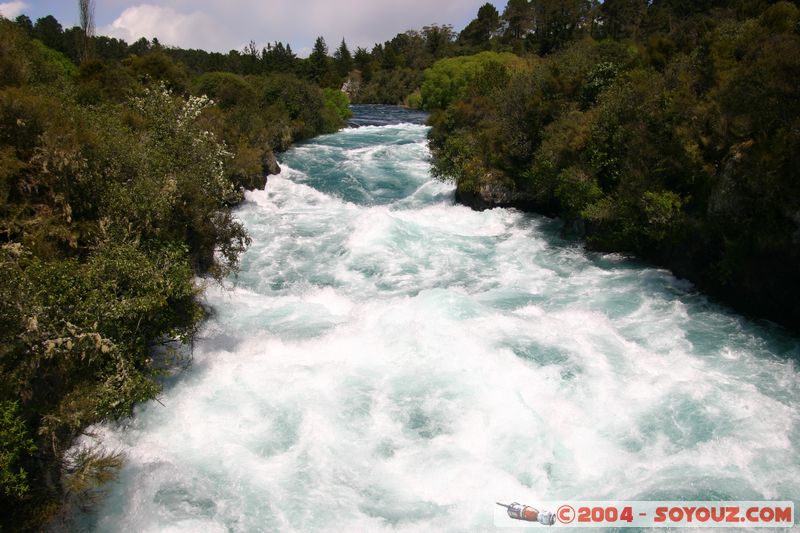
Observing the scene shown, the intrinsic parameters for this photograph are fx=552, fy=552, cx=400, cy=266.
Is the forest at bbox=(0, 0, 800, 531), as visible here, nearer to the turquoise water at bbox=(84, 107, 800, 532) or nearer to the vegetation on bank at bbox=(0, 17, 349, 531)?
the vegetation on bank at bbox=(0, 17, 349, 531)

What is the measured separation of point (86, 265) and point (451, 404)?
314 inches

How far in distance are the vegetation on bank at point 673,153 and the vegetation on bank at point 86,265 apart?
44.5 feet

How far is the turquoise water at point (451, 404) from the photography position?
32.0 feet

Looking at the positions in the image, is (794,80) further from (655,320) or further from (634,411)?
(634,411)

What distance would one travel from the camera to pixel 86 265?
10.9 metres

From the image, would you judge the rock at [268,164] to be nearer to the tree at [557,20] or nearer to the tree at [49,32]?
the tree at [557,20]

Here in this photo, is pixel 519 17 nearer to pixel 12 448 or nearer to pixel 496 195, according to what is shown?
pixel 496 195

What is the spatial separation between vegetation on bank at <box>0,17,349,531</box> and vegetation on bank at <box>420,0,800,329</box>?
13572 mm

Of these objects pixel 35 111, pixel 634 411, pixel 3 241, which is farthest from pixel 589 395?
pixel 35 111

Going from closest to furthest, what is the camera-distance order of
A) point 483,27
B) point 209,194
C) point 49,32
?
1. point 209,194
2. point 49,32
3. point 483,27

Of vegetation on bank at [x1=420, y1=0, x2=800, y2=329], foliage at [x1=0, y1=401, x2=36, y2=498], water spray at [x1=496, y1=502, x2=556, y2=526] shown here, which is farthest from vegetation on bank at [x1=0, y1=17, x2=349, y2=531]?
vegetation on bank at [x1=420, y1=0, x2=800, y2=329]

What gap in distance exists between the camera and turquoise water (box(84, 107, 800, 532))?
32.0 feet

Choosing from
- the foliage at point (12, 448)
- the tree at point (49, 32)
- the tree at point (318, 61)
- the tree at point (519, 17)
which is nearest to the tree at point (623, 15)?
the tree at point (519, 17)

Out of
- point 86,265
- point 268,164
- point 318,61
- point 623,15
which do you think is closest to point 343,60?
point 318,61
